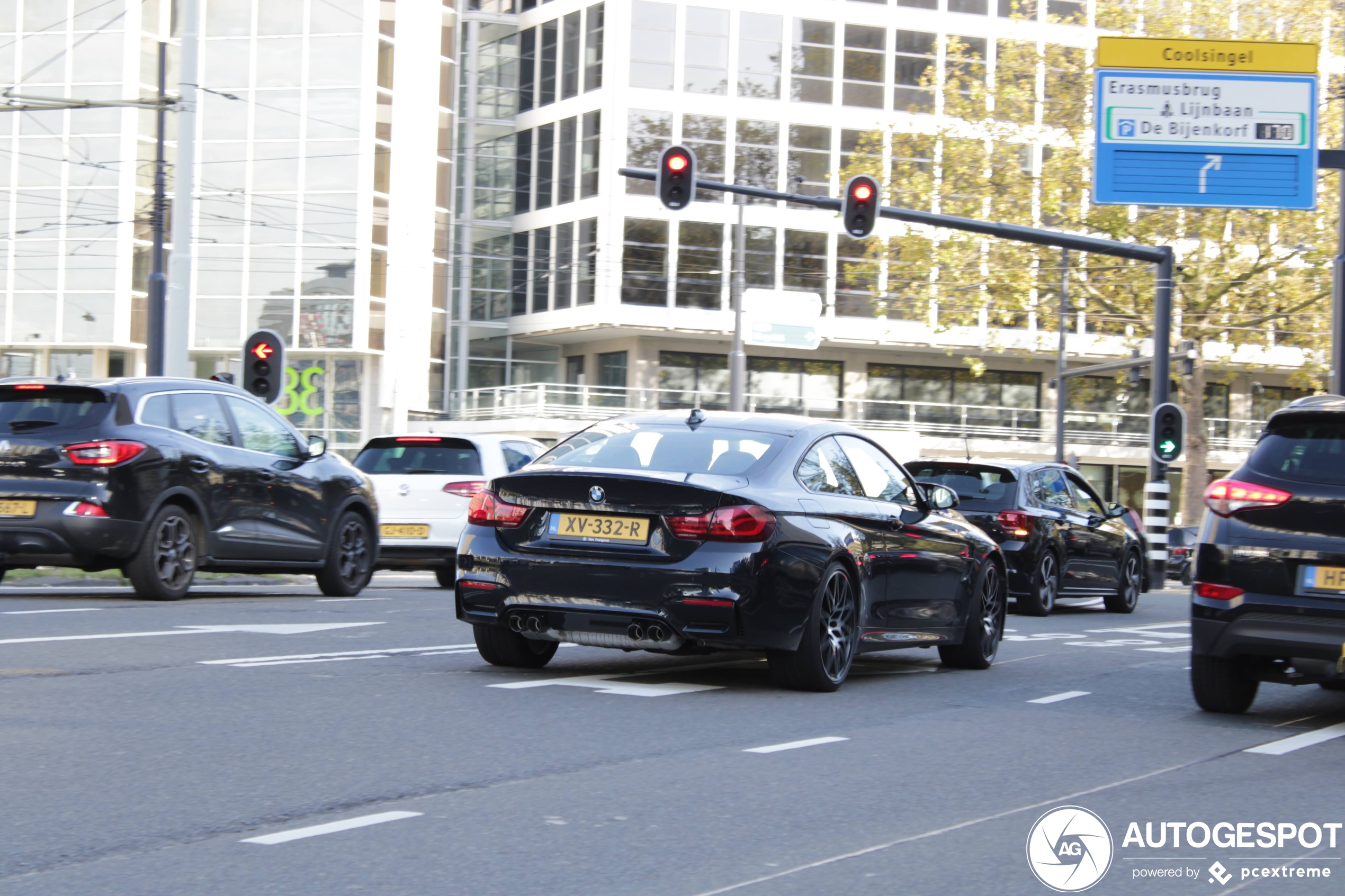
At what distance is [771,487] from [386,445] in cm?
1101

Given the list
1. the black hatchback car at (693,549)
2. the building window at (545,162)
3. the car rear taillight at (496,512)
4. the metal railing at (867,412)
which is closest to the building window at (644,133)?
the building window at (545,162)

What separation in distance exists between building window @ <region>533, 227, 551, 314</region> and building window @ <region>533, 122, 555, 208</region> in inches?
35.2

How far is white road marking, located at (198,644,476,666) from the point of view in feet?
30.6

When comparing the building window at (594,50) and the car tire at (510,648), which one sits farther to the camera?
the building window at (594,50)

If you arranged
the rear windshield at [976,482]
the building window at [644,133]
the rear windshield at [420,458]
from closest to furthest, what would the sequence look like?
the rear windshield at [976,482], the rear windshield at [420,458], the building window at [644,133]

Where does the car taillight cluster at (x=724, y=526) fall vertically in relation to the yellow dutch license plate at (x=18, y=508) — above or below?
above

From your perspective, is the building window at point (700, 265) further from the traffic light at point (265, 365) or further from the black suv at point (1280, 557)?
the black suv at point (1280, 557)

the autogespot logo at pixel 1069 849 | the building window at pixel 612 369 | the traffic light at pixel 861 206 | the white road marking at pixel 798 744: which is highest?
the traffic light at pixel 861 206

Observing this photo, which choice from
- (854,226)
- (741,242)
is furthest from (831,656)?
(741,242)

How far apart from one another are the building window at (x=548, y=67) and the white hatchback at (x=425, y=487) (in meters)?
35.8

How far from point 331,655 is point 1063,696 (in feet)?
13.6

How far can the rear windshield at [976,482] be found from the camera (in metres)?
17.8

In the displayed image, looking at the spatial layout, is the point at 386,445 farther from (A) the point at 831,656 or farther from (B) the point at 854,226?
(A) the point at 831,656

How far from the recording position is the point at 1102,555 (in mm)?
19188
